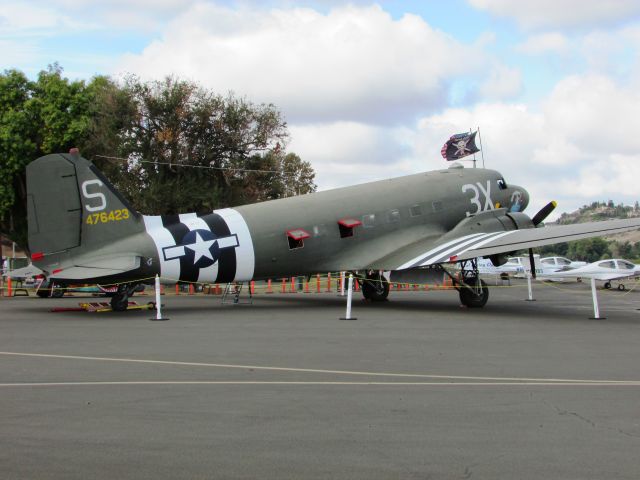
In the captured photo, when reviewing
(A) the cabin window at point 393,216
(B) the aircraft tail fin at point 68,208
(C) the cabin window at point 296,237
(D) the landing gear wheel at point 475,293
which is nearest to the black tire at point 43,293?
(B) the aircraft tail fin at point 68,208

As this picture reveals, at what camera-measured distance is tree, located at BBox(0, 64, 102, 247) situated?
48.2 m

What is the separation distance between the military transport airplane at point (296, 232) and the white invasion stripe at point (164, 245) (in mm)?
32

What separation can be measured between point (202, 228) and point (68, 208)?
411 cm

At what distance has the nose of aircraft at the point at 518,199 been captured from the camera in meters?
28.4

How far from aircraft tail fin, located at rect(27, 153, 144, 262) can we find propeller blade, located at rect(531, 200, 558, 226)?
15.5 metres

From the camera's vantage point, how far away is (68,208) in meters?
20.4

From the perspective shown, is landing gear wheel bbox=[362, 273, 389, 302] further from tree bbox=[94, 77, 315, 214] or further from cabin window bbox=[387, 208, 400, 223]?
tree bbox=[94, 77, 315, 214]

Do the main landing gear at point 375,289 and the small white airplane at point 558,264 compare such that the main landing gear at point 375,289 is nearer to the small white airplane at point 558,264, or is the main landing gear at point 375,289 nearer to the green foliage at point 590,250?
the small white airplane at point 558,264

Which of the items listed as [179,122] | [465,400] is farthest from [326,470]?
[179,122]

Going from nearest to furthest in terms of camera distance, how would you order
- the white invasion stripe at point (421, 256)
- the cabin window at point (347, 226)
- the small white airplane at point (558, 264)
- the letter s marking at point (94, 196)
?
the letter s marking at point (94, 196) → the white invasion stripe at point (421, 256) → the cabin window at point (347, 226) → the small white airplane at point (558, 264)

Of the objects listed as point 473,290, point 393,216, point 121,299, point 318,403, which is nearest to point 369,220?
point 393,216

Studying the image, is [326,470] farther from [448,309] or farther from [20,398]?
[448,309]

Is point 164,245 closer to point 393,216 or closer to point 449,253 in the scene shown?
point 393,216

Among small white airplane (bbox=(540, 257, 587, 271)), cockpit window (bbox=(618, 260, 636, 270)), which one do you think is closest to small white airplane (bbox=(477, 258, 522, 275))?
small white airplane (bbox=(540, 257, 587, 271))
